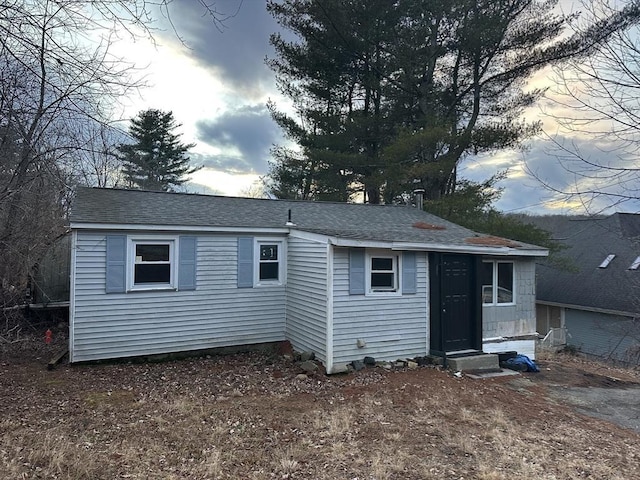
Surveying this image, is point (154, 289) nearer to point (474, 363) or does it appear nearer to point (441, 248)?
point (441, 248)

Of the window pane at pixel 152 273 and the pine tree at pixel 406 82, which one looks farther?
the pine tree at pixel 406 82

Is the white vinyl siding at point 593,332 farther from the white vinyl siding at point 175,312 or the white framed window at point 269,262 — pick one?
the white vinyl siding at point 175,312

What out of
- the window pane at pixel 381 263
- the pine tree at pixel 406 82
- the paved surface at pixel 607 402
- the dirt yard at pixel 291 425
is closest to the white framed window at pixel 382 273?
the window pane at pixel 381 263

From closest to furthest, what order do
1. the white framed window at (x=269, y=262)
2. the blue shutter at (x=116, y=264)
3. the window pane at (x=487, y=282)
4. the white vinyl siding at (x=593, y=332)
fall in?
1. the blue shutter at (x=116, y=264)
2. the white framed window at (x=269, y=262)
3. the window pane at (x=487, y=282)
4. the white vinyl siding at (x=593, y=332)

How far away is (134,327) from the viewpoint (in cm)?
853

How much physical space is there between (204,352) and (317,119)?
1246cm

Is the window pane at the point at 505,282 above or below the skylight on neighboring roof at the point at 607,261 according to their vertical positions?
below

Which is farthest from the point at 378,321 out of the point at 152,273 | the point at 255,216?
the point at 152,273

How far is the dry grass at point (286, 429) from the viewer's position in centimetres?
460

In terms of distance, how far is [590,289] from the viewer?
56.4ft

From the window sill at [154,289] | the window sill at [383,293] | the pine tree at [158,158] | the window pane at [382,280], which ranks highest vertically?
the pine tree at [158,158]

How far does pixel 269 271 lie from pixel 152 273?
2.60 m

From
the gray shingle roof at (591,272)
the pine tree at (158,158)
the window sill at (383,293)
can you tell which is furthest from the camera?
the pine tree at (158,158)

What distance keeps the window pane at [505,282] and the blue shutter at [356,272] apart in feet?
13.5
